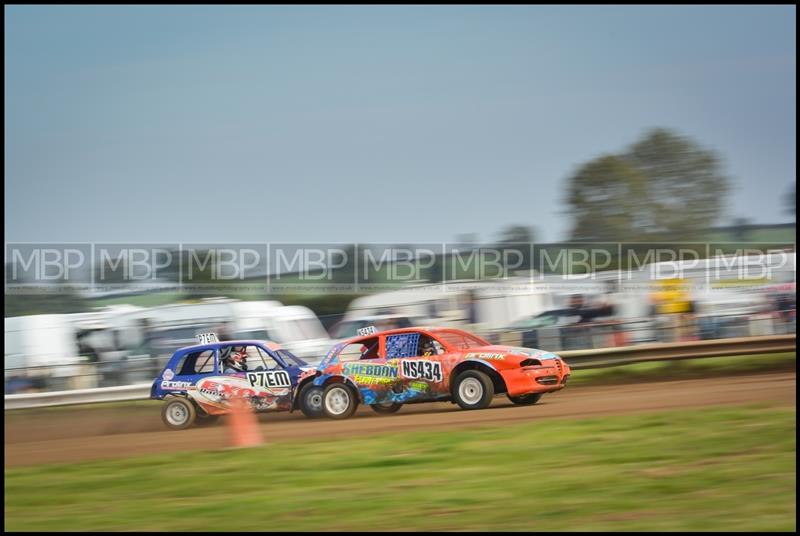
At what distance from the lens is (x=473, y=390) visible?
12.8 meters

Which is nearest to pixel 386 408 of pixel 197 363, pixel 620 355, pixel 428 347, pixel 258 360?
pixel 428 347

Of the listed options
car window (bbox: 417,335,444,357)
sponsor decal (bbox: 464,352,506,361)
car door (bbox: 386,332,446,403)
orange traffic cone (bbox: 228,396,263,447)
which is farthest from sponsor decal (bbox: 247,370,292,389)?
sponsor decal (bbox: 464,352,506,361)

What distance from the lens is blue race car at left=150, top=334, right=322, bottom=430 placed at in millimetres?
13211

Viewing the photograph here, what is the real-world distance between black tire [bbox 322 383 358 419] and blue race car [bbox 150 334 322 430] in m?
0.12

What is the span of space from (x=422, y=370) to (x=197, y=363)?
3459 mm

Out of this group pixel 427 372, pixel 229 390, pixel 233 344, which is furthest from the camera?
pixel 233 344

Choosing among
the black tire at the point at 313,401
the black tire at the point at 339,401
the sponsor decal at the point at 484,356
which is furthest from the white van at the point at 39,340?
the sponsor decal at the point at 484,356

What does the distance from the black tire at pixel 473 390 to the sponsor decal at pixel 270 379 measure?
2.45 m

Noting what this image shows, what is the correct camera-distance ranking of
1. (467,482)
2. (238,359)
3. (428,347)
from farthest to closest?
(238,359), (428,347), (467,482)

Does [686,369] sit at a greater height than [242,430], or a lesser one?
greater

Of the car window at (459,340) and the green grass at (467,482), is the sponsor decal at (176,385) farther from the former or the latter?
the car window at (459,340)

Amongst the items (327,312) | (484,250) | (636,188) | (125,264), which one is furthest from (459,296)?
(636,188)

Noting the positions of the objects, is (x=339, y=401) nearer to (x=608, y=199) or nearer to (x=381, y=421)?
(x=381, y=421)

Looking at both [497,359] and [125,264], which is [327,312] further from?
[497,359]
